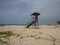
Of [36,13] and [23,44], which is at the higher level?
[36,13]

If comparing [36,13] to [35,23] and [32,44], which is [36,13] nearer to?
[35,23]

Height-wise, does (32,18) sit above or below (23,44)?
above

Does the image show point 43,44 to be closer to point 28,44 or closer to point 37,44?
point 37,44

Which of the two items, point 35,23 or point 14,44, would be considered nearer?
point 14,44

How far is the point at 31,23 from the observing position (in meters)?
34.2

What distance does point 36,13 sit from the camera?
31.6 metres

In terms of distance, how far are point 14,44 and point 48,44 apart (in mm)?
2221

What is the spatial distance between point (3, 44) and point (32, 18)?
2538cm

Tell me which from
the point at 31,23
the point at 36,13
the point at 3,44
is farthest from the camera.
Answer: the point at 31,23

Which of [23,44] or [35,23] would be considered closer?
[23,44]

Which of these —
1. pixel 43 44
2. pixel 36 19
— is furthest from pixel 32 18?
pixel 43 44

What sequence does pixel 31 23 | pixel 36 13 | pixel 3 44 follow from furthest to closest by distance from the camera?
pixel 31 23 < pixel 36 13 < pixel 3 44

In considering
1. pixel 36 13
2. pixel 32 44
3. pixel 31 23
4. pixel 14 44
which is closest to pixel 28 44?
pixel 32 44

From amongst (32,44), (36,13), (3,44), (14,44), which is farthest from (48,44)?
(36,13)
